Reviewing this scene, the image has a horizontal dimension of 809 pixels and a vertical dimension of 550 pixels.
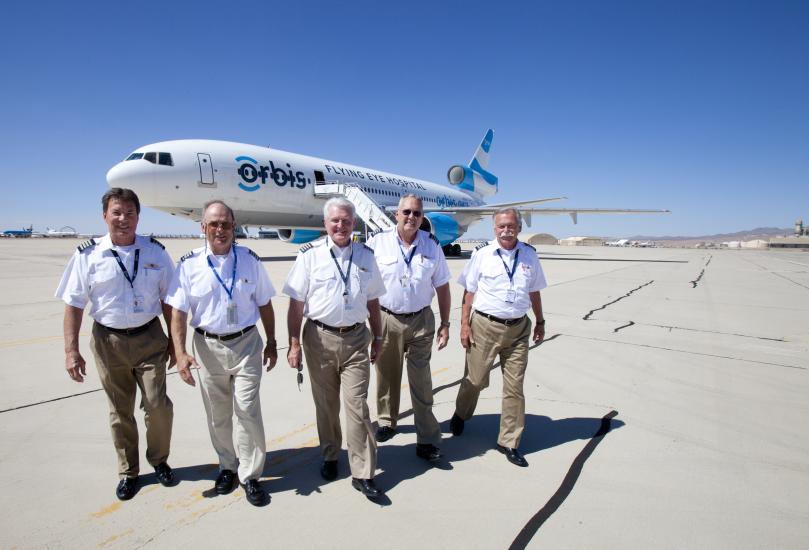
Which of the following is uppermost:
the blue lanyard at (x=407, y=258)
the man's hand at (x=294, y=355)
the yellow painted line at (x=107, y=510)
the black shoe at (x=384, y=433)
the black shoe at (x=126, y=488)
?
the blue lanyard at (x=407, y=258)

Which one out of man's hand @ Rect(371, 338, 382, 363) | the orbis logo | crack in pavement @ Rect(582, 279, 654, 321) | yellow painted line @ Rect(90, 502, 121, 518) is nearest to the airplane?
the orbis logo

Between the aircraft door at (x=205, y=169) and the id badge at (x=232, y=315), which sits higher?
the aircraft door at (x=205, y=169)

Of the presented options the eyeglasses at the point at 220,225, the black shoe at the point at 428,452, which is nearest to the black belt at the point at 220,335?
the eyeglasses at the point at 220,225

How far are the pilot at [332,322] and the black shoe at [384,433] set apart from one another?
55 cm

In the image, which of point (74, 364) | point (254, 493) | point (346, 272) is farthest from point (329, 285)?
point (74, 364)

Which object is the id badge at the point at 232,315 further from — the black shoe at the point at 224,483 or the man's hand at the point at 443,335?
the man's hand at the point at 443,335

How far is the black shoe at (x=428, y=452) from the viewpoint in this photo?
2947 millimetres

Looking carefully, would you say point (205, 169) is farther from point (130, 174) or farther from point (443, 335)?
point (443, 335)

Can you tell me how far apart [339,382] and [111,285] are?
152 cm

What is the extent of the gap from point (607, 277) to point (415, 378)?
1413 centimetres

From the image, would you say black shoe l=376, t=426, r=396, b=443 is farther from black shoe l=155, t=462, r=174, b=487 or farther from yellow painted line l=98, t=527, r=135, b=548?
yellow painted line l=98, t=527, r=135, b=548

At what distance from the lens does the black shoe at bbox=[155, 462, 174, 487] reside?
259 cm

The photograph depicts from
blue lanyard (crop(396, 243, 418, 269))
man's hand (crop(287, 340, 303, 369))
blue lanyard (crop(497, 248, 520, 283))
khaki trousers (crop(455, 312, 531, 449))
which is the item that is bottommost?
khaki trousers (crop(455, 312, 531, 449))

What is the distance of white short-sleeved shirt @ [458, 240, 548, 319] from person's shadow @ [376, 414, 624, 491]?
A: 998 mm
